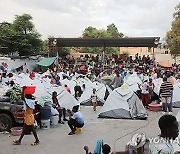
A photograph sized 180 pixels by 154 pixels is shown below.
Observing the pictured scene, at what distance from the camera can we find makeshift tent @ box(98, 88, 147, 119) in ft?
44.8

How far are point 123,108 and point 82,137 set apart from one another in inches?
143

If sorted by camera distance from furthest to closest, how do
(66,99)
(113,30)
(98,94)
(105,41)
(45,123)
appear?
1. (113,30)
2. (105,41)
3. (98,94)
4. (66,99)
5. (45,123)

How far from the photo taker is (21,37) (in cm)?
4244

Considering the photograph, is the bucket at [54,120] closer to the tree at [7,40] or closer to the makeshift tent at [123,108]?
the makeshift tent at [123,108]

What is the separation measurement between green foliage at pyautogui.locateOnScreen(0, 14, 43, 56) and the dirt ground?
1199 inches

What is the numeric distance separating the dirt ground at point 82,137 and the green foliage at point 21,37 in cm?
3046

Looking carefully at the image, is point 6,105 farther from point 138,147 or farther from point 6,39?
point 6,39

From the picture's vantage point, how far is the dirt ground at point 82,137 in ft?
29.7

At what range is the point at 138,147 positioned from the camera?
3910 millimetres

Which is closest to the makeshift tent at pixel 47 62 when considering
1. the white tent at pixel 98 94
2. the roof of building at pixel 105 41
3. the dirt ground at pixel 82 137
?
the roof of building at pixel 105 41

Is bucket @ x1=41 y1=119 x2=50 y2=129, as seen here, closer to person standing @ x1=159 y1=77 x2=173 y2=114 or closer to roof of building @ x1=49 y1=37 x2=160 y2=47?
person standing @ x1=159 y1=77 x2=173 y2=114

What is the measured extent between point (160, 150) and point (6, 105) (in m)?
8.07

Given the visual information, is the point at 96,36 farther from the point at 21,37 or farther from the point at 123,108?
the point at 123,108

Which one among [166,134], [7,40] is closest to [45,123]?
[166,134]
